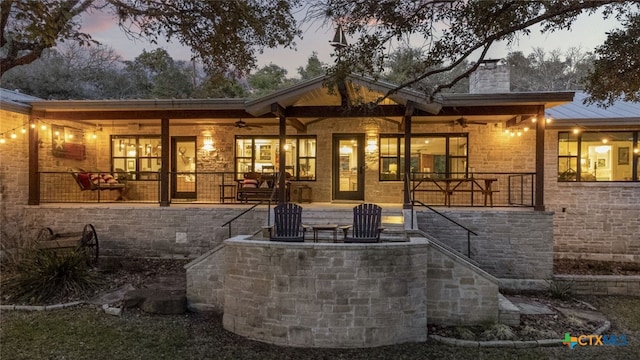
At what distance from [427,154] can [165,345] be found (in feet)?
30.0

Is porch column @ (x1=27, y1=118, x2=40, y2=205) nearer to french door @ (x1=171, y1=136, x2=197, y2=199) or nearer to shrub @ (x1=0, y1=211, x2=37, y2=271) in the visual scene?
shrub @ (x1=0, y1=211, x2=37, y2=271)

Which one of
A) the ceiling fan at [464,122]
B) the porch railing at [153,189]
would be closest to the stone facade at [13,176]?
the porch railing at [153,189]

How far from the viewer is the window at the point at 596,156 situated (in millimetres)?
11008

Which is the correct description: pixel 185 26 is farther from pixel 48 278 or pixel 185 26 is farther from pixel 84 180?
pixel 84 180

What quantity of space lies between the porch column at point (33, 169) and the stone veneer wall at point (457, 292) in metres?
10.0

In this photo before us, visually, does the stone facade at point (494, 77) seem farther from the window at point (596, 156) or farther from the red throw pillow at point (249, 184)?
the red throw pillow at point (249, 184)

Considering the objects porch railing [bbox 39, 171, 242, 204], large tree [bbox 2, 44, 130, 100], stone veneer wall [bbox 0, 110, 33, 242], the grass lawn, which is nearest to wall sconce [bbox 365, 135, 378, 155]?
porch railing [bbox 39, 171, 242, 204]

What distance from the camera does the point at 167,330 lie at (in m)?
6.25

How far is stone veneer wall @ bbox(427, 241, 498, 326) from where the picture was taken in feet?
21.4

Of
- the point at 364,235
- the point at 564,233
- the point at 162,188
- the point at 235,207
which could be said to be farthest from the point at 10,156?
the point at 564,233

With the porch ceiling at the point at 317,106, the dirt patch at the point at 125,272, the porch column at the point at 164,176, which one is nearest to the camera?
the dirt patch at the point at 125,272

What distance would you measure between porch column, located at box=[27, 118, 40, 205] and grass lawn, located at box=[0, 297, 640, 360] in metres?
4.65

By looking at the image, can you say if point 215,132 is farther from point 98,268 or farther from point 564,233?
point 564,233

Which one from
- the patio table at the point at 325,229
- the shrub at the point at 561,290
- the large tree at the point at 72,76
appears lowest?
the shrub at the point at 561,290
